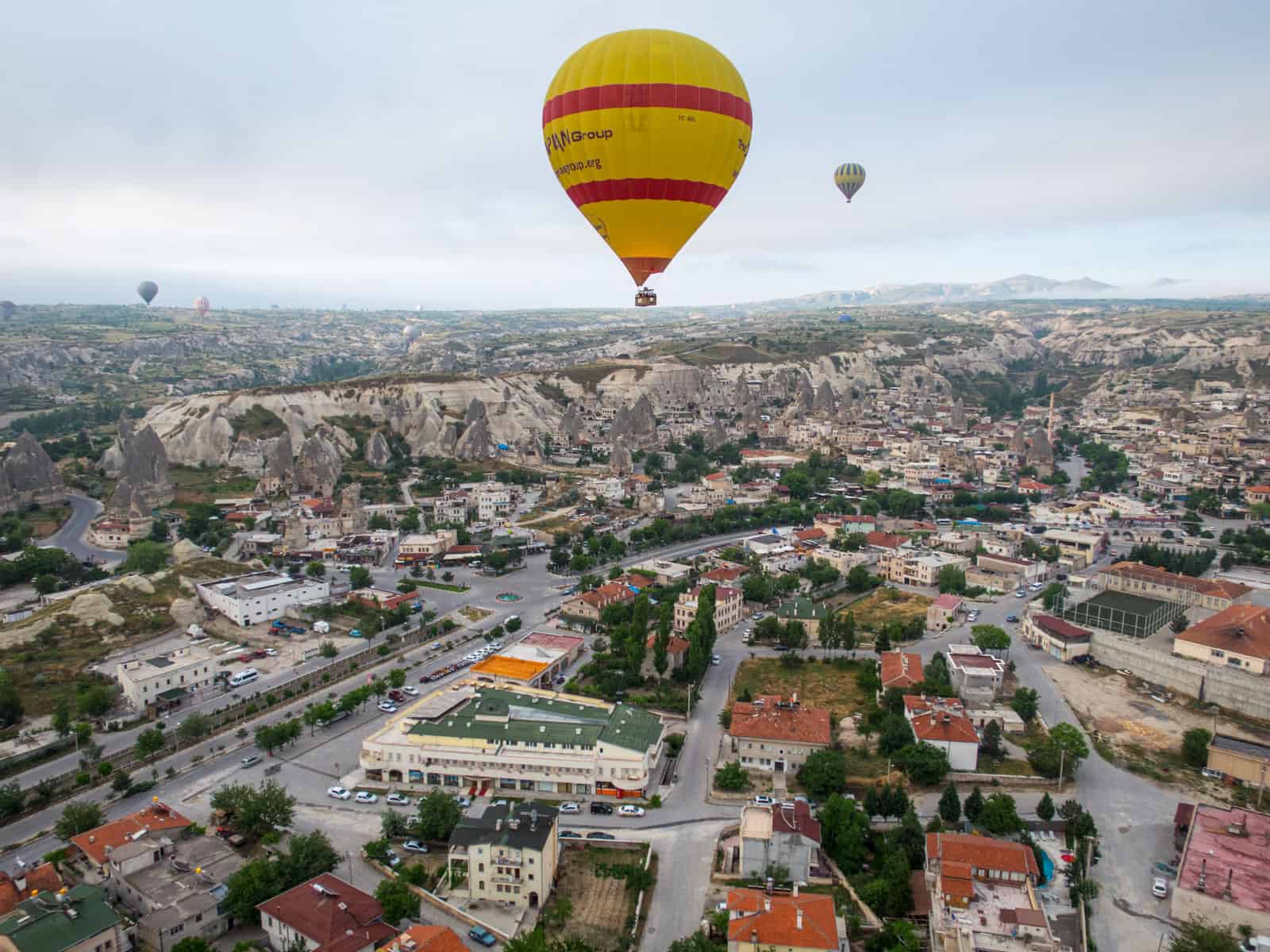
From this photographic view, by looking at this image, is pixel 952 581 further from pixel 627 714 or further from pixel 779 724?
pixel 627 714

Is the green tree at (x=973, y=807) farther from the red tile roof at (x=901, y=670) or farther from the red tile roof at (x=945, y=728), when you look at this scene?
the red tile roof at (x=901, y=670)

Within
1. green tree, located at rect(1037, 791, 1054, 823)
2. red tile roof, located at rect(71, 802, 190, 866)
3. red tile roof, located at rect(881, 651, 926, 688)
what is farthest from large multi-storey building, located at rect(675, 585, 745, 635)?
red tile roof, located at rect(71, 802, 190, 866)

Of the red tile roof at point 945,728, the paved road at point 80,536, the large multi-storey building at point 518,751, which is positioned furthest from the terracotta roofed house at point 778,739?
the paved road at point 80,536

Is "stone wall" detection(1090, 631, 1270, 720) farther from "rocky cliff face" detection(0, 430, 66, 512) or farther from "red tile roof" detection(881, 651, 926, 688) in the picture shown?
"rocky cliff face" detection(0, 430, 66, 512)

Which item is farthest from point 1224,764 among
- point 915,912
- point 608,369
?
point 608,369

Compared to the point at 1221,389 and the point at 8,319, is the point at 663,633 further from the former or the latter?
the point at 8,319
